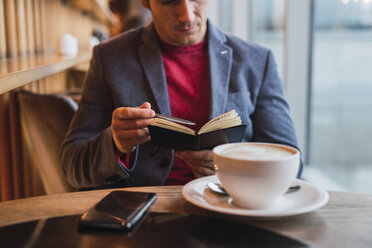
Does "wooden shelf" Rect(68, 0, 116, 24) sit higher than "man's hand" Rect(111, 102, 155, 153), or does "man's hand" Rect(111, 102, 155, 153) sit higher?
"wooden shelf" Rect(68, 0, 116, 24)

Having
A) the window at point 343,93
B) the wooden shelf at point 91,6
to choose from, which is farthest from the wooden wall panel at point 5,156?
the wooden shelf at point 91,6

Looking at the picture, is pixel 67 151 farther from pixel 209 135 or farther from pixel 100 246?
pixel 100 246

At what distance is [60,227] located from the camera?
0.68 metres

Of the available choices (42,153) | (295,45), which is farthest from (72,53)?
(295,45)

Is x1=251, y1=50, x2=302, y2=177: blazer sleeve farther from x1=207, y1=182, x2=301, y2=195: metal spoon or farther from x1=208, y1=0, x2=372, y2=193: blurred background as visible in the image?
x1=208, y1=0, x2=372, y2=193: blurred background

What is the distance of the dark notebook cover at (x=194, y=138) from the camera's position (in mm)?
954

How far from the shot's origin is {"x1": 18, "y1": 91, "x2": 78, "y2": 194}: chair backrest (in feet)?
5.03

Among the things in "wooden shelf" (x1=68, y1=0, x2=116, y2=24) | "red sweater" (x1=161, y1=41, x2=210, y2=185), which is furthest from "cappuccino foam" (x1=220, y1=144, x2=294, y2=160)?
"wooden shelf" (x1=68, y1=0, x2=116, y2=24)

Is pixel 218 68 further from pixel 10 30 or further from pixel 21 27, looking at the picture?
pixel 21 27

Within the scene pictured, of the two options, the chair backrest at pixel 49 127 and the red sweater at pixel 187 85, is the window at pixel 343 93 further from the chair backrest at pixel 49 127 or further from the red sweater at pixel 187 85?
the chair backrest at pixel 49 127

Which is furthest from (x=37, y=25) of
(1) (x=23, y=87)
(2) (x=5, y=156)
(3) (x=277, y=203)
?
(3) (x=277, y=203)

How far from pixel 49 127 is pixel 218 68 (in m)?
0.70

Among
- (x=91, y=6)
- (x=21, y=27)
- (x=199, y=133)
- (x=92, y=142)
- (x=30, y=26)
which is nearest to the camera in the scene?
(x=199, y=133)

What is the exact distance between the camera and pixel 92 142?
1271 mm
